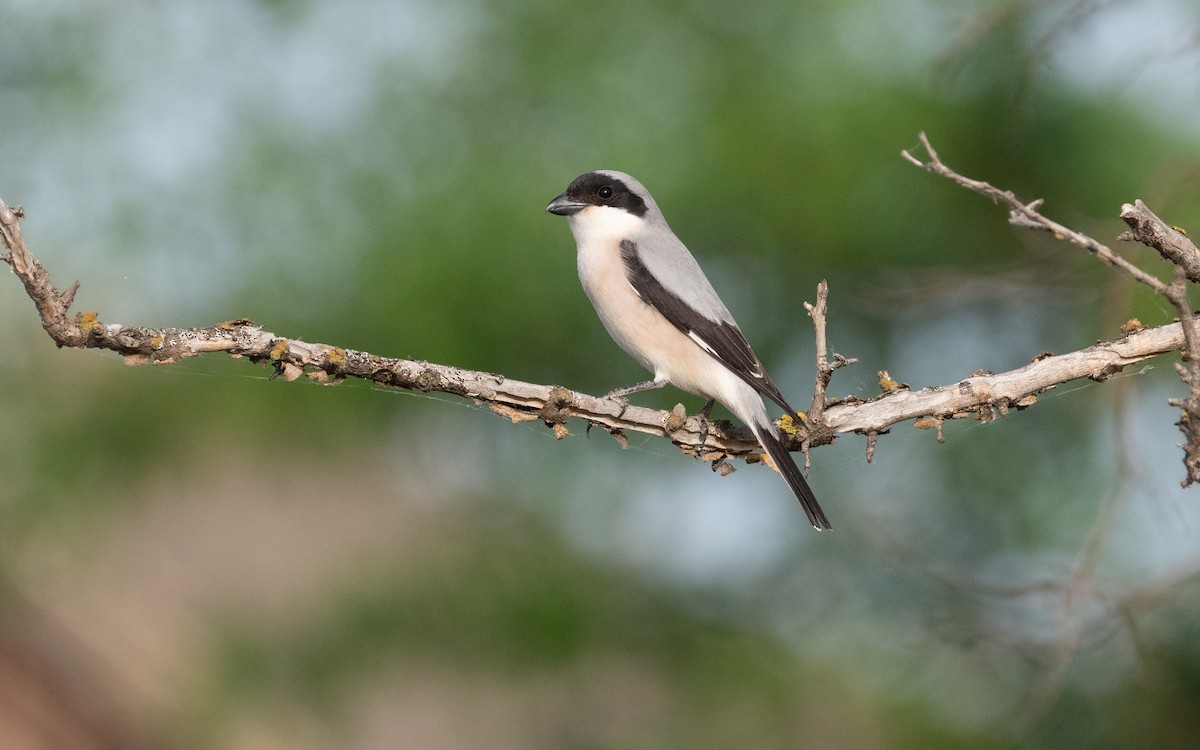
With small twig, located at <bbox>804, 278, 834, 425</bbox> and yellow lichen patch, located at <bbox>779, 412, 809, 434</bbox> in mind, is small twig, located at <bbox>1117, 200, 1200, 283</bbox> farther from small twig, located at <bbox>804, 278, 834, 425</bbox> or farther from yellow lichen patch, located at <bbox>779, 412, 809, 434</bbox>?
yellow lichen patch, located at <bbox>779, 412, 809, 434</bbox>

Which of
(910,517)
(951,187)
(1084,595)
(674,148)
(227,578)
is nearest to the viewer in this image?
(1084,595)

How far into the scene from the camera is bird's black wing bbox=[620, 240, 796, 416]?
89.6 inches

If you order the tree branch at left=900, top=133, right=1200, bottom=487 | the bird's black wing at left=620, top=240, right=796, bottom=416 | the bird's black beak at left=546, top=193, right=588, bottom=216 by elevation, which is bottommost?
the tree branch at left=900, top=133, right=1200, bottom=487

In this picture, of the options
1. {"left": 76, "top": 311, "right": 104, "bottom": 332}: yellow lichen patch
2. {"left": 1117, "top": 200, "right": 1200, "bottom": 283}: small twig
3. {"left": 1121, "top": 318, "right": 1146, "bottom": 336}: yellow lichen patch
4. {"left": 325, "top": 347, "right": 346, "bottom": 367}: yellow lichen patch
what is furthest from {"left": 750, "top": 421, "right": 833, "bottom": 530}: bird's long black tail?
{"left": 76, "top": 311, "right": 104, "bottom": 332}: yellow lichen patch

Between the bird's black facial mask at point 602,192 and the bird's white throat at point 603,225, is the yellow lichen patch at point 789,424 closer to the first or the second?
the bird's white throat at point 603,225

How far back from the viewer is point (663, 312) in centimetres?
240

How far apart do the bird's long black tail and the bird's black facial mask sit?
2.96 feet

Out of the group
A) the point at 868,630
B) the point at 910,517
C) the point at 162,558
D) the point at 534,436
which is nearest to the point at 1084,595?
the point at 910,517

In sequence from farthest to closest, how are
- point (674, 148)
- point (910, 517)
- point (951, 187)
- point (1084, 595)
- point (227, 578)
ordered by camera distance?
point (951, 187), point (674, 148), point (227, 578), point (910, 517), point (1084, 595)

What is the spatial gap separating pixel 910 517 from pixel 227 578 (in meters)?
3.61

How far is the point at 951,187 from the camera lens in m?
6.42

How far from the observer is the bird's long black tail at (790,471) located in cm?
197

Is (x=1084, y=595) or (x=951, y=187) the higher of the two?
(x=951, y=187)

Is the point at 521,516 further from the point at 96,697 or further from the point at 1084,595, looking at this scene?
the point at 1084,595
